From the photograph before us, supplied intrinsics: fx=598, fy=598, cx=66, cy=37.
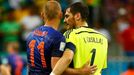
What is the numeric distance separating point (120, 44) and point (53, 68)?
29.7 ft

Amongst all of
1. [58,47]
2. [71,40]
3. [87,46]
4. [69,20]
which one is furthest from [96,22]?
[58,47]

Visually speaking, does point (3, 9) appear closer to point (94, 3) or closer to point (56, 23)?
point (94, 3)

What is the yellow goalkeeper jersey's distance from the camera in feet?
28.5

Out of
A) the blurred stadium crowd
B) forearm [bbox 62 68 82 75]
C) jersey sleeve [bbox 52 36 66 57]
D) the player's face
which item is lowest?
forearm [bbox 62 68 82 75]

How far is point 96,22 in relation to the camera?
57.5 ft

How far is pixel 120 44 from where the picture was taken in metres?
17.4

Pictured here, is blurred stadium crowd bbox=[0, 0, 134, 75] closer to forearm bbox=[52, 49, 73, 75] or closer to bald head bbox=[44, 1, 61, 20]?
bald head bbox=[44, 1, 61, 20]

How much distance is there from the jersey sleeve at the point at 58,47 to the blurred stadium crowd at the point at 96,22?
7.69 metres

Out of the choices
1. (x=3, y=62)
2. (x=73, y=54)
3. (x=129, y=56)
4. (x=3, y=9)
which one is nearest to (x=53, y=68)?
(x=73, y=54)

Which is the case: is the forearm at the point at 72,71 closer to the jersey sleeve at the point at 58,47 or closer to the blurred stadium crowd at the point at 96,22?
the jersey sleeve at the point at 58,47

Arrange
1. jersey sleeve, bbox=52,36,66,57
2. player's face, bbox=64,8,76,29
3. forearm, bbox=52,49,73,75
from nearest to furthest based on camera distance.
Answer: forearm, bbox=52,49,73,75 < jersey sleeve, bbox=52,36,66,57 < player's face, bbox=64,8,76,29

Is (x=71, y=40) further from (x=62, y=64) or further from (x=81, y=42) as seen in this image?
(x=62, y=64)

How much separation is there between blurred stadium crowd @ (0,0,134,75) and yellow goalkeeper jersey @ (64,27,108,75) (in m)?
7.35

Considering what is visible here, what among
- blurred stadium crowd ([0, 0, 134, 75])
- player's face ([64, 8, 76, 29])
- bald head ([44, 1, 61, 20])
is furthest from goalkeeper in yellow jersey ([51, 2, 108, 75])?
blurred stadium crowd ([0, 0, 134, 75])
